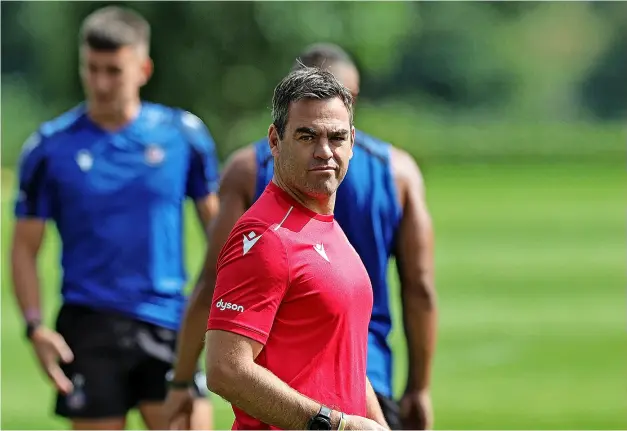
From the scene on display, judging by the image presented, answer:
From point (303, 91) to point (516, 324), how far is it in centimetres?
1299

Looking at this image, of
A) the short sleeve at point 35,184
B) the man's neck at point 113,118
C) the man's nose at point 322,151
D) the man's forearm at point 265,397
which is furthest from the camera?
the man's neck at point 113,118

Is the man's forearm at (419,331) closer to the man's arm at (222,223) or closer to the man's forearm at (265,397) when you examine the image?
the man's arm at (222,223)

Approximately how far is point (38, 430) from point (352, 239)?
548 cm

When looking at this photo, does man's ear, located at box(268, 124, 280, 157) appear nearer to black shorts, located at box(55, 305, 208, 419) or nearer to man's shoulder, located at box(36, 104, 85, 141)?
black shorts, located at box(55, 305, 208, 419)

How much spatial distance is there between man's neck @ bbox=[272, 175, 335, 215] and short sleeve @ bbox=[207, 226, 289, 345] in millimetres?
242

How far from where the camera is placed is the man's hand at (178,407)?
20.4 ft

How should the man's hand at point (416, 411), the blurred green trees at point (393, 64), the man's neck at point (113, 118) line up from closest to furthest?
the man's hand at point (416, 411) < the man's neck at point (113, 118) < the blurred green trees at point (393, 64)

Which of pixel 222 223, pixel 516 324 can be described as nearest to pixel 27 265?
pixel 222 223

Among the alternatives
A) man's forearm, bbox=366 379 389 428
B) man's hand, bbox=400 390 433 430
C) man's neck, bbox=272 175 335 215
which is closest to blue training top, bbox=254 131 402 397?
man's hand, bbox=400 390 433 430

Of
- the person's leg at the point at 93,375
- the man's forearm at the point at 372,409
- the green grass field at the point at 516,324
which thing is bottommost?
the green grass field at the point at 516,324

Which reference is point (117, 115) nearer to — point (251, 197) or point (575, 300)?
point (251, 197)

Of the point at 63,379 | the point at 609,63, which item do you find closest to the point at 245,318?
the point at 63,379

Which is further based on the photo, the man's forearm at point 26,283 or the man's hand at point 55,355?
the man's forearm at point 26,283

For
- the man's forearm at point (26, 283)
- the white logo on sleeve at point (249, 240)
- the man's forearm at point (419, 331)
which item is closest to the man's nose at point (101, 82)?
the man's forearm at point (26, 283)
